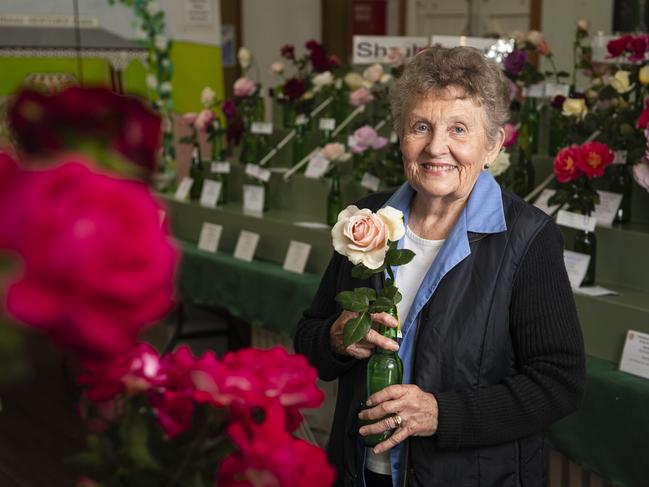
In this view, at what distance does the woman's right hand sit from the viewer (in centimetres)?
141

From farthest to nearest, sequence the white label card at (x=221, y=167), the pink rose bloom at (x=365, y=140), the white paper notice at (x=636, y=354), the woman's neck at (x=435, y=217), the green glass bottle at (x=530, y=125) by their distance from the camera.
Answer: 1. the white label card at (x=221, y=167)
2. the pink rose bloom at (x=365, y=140)
3. the green glass bottle at (x=530, y=125)
4. the white paper notice at (x=636, y=354)
5. the woman's neck at (x=435, y=217)

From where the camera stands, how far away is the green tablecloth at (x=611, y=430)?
215cm

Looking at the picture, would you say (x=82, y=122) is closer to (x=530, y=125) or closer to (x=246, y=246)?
(x=530, y=125)

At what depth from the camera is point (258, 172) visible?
13.6ft

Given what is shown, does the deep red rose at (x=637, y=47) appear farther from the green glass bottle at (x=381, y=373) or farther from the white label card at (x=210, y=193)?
the white label card at (x=210, y=193)

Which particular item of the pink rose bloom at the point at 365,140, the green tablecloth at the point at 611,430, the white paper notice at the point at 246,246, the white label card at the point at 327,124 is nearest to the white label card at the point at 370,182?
the pink rose bloom at the point at 365,140

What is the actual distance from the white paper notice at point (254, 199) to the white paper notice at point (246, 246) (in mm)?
200

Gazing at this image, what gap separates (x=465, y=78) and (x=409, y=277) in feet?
1.22

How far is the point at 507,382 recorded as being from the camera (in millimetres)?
1564

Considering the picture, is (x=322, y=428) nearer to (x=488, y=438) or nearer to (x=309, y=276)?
(x=309, y=276)

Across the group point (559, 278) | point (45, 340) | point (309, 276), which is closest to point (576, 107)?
point (309, 276)

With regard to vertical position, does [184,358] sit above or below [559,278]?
above

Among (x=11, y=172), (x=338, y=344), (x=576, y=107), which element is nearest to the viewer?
(x=11, y=172)

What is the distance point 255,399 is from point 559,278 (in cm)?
104
